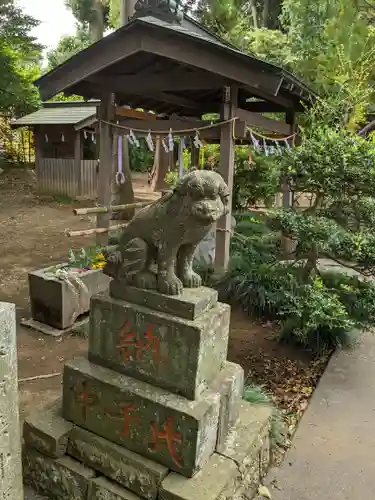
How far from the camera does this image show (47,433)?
2.87 m

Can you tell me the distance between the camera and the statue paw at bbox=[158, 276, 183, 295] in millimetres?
2641

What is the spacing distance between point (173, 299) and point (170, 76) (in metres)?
4.65

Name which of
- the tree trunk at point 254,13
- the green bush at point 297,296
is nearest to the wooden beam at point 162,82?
the green bush at point 297,296

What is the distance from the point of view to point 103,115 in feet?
23.3

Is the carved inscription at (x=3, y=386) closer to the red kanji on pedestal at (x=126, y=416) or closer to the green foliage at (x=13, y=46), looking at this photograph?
the red kanji on pedestal at (x=126, y=416)

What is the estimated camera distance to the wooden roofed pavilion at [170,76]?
5.27m

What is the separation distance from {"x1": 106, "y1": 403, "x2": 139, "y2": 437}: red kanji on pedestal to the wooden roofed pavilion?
Result: 3855 mm

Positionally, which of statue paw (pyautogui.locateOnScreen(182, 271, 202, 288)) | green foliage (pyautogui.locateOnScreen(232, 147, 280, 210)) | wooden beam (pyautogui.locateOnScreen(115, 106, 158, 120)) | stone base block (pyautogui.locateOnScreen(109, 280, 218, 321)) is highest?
wooden beam (pyautogui.locateOnScreen(115, 106, 158, 120))

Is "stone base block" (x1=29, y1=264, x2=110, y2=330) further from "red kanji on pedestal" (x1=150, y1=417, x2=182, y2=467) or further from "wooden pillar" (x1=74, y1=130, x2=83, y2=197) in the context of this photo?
"wooden pillar" (x1=74, y1=130, x2=83, y2=197)

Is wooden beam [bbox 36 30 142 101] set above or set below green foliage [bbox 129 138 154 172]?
above

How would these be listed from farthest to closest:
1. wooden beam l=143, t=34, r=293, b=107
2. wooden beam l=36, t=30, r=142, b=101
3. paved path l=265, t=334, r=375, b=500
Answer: wooden beam l=36, t=30, r=142, b=101 → wooden beam l=143, t=34, r=293, b=107 → paved path l=265, t=334, r=375, b=500

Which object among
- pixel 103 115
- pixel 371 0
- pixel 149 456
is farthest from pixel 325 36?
pixel 149 456

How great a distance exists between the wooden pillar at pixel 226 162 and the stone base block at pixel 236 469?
3094 mm

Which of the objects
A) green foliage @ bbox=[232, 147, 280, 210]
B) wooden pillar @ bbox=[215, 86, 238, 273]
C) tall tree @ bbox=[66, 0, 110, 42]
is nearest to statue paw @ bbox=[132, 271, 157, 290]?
wooden pillar @ bbox=[215, 86, 238, 273]
